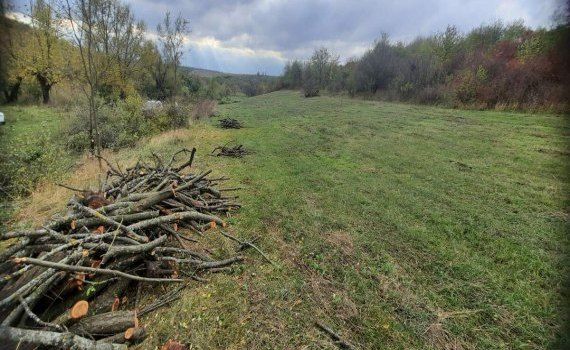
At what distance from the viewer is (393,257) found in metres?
4.64

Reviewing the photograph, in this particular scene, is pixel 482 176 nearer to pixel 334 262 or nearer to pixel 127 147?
pixel 334 262

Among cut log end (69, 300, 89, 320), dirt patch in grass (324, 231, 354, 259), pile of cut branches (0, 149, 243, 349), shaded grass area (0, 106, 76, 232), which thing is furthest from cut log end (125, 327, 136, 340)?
shaded grass area (0, 106, 76, 232)

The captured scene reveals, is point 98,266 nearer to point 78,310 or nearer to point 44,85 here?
point 78,310

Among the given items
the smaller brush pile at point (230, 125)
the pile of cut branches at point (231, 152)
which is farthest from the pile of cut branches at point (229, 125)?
the pile of cut branches at point (231, 152)

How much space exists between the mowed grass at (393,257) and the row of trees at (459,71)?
21.6 ft

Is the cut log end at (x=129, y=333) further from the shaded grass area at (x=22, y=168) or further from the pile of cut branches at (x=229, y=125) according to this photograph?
the pile of cut branches at (x=229, y=125)

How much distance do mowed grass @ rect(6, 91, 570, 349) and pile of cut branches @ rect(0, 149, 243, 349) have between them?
30cm

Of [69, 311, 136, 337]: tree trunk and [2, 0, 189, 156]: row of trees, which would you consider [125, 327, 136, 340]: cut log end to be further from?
[2, 0, 189, 156]: row of trees

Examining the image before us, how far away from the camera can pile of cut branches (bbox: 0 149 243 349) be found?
2943mm

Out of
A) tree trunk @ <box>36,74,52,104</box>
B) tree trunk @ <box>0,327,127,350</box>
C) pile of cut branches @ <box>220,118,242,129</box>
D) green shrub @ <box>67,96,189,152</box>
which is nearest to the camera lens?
tree trunk @ <box>0,327,127,350</box>

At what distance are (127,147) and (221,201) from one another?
31.5 ft

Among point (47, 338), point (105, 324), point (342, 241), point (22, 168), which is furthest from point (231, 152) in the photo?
point (47, 338)

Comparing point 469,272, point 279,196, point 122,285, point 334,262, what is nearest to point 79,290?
point 122,285

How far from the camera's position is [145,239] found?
13.3 ft
